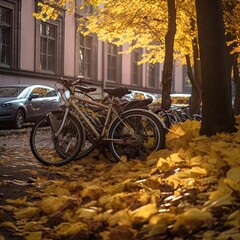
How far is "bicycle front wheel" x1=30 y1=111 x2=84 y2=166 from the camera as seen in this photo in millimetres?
7078

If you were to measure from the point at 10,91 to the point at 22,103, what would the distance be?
1076 mm

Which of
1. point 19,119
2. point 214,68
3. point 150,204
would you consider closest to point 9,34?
point 19,119

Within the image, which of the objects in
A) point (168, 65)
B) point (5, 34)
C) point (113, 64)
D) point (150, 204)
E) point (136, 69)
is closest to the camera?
point (150, 204)

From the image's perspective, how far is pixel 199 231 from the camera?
3.14 m

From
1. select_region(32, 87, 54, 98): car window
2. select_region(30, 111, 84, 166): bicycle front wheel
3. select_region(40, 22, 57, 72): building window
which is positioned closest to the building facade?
select_region(40, 22, 57, 72): building window

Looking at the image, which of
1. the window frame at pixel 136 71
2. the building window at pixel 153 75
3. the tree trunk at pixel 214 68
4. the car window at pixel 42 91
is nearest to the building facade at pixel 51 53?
the window frame at pixel 136 71

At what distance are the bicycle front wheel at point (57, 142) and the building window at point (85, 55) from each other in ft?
92.2

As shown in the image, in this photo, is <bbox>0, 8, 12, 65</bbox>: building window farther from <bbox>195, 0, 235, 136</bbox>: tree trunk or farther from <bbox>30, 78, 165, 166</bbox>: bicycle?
<bbox>195, 0, 235, 136</bbox>: tree trunk

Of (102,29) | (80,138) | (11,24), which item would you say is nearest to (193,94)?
(102,29)

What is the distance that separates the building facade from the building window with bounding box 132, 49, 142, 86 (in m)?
0.18

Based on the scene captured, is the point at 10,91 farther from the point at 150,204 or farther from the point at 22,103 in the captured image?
the point at 150,204

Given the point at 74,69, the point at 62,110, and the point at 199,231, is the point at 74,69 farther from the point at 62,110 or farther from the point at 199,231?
the point at 199,231

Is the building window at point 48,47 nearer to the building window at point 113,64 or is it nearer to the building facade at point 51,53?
the building facade at point 51,53

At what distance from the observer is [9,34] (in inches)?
1103
